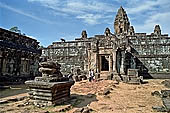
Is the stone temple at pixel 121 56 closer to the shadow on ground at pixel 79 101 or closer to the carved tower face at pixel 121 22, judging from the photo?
the shadow on ground at pixel 79 101

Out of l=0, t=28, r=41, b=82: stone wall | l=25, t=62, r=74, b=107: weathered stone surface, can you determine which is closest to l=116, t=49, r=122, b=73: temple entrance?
l=25, t=62, r=74, b=107: weathered stone surface

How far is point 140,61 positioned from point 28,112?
16749 millimetres

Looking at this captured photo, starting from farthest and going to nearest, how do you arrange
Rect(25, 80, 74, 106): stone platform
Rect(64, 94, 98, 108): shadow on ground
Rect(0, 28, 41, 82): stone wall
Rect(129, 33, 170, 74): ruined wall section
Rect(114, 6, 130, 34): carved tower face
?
Rect(114, 6, 130, 34): carved tower face → Rect(129, 33, 170, 74): ruined wall section → Rect(0, 28, 41, 82): stone wall → Rect(64, 94, 98, 108): shadow on ground → Rect(25, 80, 74, 106): stone platform

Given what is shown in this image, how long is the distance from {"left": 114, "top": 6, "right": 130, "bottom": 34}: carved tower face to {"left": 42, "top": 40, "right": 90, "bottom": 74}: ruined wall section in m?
11.4

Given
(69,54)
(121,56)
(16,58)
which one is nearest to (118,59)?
(121,56)

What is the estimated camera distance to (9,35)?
59.9 feet

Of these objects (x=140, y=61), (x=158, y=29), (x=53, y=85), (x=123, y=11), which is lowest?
(x=53, y=85)

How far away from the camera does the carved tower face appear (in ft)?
102

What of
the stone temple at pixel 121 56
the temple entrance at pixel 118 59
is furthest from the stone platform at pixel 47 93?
the temple entrance at pixel 118 59

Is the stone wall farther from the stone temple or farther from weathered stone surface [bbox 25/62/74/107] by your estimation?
weathered stone surface [bbox 25/62/74/107]

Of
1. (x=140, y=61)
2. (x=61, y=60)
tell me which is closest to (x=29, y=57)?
(x=61, y=60)

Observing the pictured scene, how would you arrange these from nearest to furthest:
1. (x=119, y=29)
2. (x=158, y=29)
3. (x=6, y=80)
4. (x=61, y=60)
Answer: (x=6, y=80) → (x=61, y=60) → (x=158, y=29) → (x=119, y=29)

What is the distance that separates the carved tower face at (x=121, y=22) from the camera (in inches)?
1220

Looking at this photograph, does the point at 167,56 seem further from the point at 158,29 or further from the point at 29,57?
the point at 29,57
